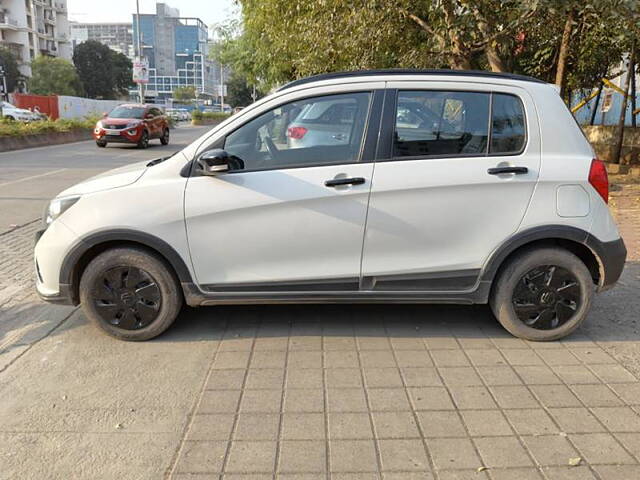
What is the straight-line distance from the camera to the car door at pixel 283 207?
12.7 ft

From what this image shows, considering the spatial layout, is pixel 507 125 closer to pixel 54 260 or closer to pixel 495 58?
pixel 54 260

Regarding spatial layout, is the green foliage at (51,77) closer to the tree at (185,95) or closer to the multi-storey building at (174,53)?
the tree at (185,95)

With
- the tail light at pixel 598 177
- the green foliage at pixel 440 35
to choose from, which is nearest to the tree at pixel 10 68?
the green foliage at pixel 440 35

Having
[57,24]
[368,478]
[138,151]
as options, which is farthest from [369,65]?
[57,24]

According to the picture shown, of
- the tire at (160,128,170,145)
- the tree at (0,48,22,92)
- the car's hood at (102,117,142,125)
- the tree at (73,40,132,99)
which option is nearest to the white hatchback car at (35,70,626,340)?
the car's hood at (102,117,142,125)

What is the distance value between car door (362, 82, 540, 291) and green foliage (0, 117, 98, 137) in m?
19.2

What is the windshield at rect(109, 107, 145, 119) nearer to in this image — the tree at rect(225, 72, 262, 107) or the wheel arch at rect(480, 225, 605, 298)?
the wheel arch at rect(480, 225, 605, 298)

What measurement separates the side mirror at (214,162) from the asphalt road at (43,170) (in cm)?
518

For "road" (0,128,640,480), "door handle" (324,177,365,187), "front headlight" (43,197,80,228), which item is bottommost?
"road" (0,128,640,480)

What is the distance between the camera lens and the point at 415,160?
392cm

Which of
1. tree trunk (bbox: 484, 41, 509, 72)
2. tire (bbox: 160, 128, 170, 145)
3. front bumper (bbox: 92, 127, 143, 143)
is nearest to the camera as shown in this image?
tree trunk (bbox: 484, 41, 509, 72)

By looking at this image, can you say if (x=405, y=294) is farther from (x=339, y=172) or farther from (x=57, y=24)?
(x=57, y=24)

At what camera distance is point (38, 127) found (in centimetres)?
2239

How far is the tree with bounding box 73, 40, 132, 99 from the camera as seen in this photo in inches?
3233
